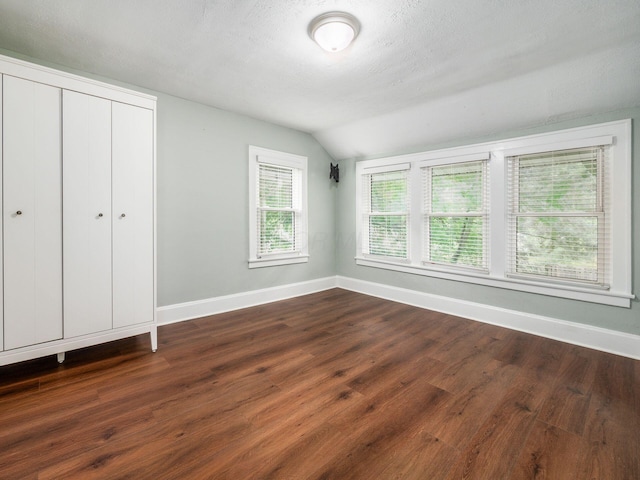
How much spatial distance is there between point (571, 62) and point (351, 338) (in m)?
3.00

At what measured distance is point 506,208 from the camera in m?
3.26

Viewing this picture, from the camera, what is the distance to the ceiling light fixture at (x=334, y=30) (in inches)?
76.7

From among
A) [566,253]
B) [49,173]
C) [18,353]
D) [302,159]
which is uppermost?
[302,159]

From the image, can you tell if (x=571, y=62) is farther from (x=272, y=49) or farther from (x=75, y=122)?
(x=75, y=122)

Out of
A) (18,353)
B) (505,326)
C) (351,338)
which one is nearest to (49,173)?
(18,353)

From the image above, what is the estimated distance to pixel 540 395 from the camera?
2.00 m

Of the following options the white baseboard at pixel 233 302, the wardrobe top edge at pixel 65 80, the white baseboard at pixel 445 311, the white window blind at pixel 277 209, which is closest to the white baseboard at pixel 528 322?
the white baseboard at pixel 445 311

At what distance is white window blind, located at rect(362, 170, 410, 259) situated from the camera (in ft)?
14.0

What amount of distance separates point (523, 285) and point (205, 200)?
12.1 feet

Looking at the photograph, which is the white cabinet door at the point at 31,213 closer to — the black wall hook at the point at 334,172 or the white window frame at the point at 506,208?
the black wall hook at the point at 334,172

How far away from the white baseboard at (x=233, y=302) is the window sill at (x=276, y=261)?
340mm

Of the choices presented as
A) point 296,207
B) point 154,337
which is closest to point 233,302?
point 154,337

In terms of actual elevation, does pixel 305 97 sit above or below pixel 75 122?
above

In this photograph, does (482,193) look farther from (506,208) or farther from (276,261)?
(276,261)
